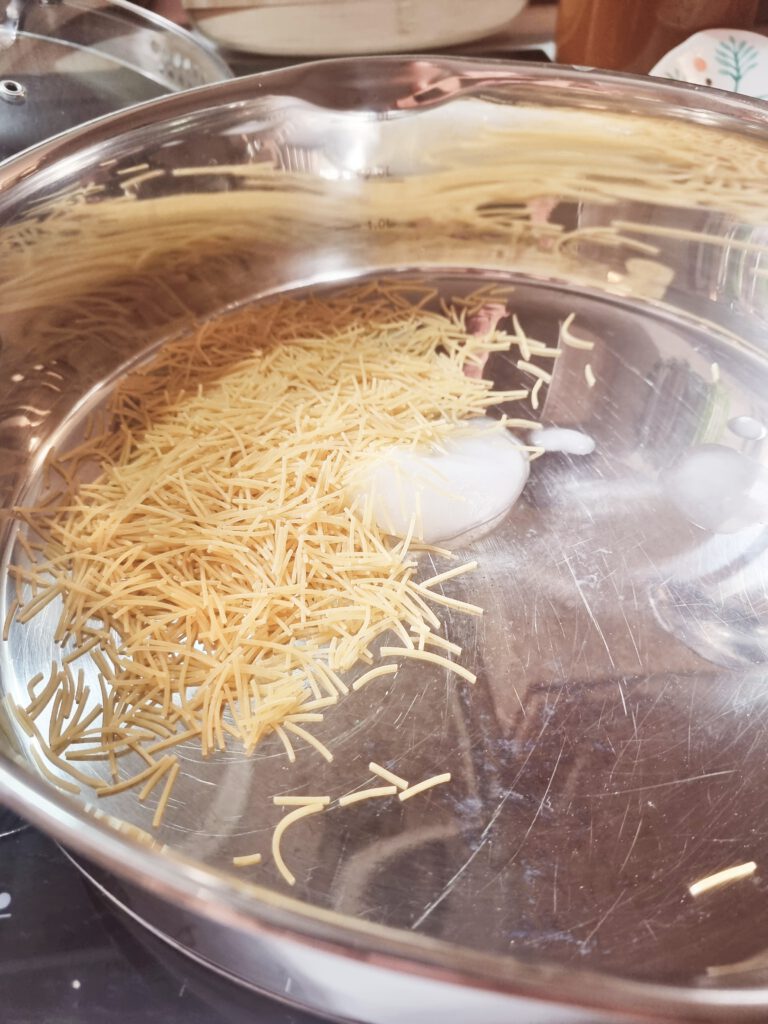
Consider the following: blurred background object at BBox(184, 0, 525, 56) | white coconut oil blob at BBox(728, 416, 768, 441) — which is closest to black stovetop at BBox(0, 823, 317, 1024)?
white coconut oil blob at BBox(728, 416, 768, 441)

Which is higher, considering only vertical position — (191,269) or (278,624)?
(191,269)

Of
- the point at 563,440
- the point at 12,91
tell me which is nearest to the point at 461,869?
the point at 563,440

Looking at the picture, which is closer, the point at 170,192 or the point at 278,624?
the point at 278,624

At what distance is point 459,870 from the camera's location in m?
0.52

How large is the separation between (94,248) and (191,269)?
0.10m

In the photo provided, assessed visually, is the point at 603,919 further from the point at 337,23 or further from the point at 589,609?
the point at 337,23

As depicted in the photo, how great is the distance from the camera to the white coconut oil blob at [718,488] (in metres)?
0.73

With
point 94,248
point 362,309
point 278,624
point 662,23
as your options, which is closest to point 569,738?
point 278,624

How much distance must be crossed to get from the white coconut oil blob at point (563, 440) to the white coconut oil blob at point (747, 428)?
135 mm

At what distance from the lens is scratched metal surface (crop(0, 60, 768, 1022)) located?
1.65 ft

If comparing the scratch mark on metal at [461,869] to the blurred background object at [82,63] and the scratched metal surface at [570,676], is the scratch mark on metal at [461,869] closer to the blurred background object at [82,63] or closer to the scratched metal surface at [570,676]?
the scratched metal surface at [570,676]

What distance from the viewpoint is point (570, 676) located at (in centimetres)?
62

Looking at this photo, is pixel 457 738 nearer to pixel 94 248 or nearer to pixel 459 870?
pixel 459 870

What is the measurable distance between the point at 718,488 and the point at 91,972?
23.5 inches
